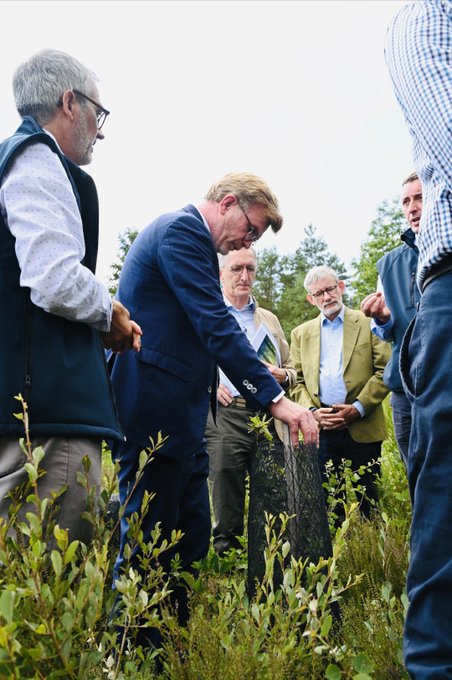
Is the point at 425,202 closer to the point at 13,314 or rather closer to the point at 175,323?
the point at 13,314

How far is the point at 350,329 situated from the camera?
17.8 feet

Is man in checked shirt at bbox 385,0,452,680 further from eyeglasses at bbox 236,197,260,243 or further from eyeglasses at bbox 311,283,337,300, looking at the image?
eyeglasses at bbox 311,283,337,300

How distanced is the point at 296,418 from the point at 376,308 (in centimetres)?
144

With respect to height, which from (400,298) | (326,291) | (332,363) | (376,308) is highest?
(326,291)

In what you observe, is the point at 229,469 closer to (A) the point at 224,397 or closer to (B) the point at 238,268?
(A) the point at 224,397

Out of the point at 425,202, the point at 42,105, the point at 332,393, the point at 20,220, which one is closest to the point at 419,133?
the point at 425,202

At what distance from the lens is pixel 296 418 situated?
272cm

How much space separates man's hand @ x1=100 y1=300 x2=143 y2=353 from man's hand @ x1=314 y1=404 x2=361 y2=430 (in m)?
2.92

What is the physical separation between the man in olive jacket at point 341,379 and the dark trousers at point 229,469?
0.66m

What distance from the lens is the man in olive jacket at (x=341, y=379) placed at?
509cm

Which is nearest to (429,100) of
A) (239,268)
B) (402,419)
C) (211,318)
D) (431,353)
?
(431,353)

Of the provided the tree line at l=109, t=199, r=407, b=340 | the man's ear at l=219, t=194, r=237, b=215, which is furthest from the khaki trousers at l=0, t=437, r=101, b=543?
the tree line at l=109, t=199, r=407, b=340

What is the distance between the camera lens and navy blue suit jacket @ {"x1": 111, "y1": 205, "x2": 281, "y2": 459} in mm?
2756

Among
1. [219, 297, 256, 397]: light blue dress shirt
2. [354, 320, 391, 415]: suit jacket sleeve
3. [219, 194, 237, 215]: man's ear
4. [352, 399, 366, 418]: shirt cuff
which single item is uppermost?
[219, 194, 237, 215]: man's ear
